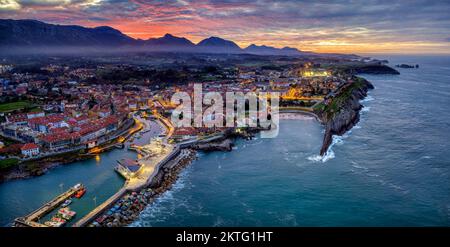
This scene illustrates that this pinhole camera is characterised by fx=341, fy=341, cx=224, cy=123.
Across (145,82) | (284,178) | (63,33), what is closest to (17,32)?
(63,33)

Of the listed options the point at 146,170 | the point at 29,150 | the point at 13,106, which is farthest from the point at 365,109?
the point at 13,106

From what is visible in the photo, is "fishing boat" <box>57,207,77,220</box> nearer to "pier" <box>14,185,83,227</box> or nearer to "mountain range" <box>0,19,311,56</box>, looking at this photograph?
"pier" <box>14,185,83,227</box>

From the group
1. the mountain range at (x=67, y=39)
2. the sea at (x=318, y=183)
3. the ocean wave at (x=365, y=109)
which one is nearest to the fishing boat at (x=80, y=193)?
the sea at (x=318, y=183)

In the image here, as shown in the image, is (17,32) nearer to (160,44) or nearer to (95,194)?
(160,44)

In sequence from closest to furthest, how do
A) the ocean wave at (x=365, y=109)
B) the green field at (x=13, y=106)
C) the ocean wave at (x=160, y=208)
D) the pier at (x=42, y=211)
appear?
the pier at (x=42, y=211) < the ocean wave at (x=160, y=208) < the green field at (x=13, y=106) < the ocean wave at (x=365, y=109)

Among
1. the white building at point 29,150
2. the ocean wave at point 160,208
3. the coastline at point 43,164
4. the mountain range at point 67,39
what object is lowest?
the ocean wave at point 160,208

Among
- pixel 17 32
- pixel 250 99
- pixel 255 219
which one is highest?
pixel 17 32

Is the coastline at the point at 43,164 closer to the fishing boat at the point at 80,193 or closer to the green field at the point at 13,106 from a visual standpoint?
the fishing boat at the point at 80,193
